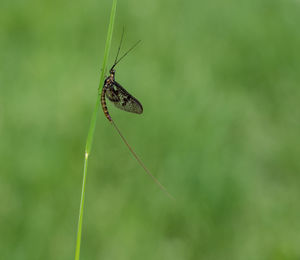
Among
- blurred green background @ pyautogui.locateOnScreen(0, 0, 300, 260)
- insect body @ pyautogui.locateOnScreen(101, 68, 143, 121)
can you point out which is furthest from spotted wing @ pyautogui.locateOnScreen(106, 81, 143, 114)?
blurred green background @ pyautogui.locateOnScreen(0, 0, 300, 260)

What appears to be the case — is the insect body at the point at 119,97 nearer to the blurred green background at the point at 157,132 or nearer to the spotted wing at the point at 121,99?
the spotted wing at the point at 121,99

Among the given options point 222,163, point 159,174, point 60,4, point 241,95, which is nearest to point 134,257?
point 159,174

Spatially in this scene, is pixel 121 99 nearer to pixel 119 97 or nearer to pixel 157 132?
pixel 119 97

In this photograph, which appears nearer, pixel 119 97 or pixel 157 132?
pixel 119 97

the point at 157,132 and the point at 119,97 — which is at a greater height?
the point at 157,132

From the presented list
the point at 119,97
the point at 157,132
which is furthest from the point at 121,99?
the point at 157,132

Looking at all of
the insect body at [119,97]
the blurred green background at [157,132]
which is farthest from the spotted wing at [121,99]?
the blurred green background at [157,132]
